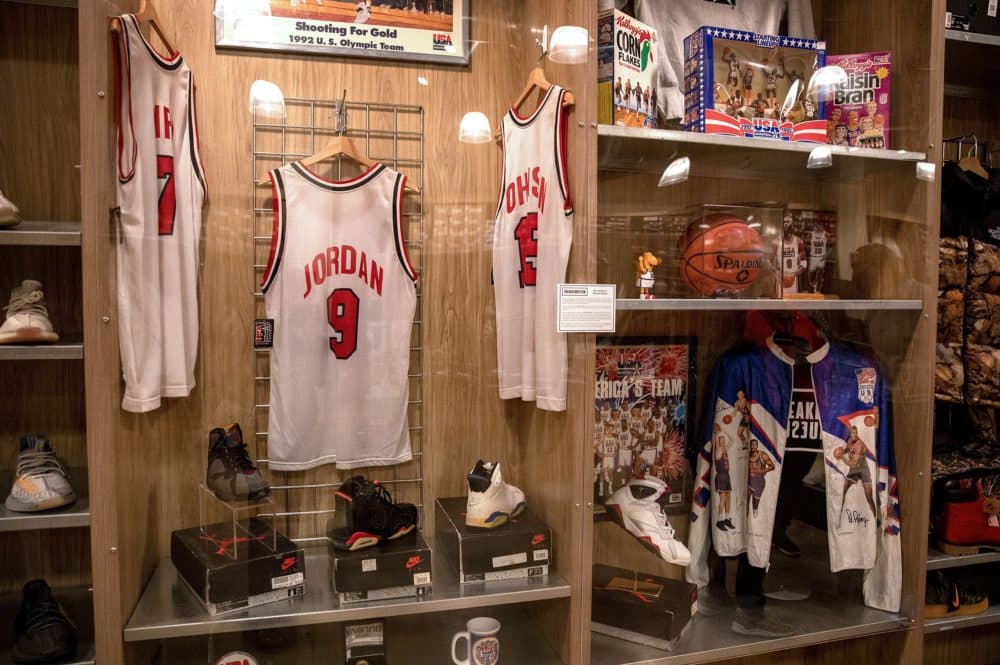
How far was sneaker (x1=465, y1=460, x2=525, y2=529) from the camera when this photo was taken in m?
1.85

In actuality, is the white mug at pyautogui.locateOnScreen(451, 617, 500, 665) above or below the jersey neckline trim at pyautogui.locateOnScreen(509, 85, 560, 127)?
below

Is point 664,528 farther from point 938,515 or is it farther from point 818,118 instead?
point 818,118

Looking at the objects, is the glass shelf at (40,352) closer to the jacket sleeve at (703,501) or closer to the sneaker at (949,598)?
the jacket sleeve at (703,501)

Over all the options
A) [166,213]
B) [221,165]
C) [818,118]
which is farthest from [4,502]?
[818,118]

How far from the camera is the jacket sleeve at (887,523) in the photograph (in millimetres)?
2037

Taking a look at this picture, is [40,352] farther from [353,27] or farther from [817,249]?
[817,249]

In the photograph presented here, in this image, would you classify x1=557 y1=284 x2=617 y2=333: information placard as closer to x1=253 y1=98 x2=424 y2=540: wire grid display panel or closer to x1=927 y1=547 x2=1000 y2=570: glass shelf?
x1=253 y1=98 x2=424 y2=540: wire grid display panel

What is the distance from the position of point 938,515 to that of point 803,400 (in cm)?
58

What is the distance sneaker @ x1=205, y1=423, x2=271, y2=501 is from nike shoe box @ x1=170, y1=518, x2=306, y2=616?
7cm

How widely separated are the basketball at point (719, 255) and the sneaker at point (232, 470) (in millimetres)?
1221

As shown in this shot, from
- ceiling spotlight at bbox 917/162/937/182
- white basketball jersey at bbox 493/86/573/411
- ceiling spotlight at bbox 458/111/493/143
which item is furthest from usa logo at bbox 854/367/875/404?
ceiling spotlight at bbox 458/111/493/143

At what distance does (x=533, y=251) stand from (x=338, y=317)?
568mm

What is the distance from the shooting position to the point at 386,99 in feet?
6.63

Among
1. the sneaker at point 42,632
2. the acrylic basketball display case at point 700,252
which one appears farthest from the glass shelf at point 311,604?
the acrylic basketball display case at point 700,252
